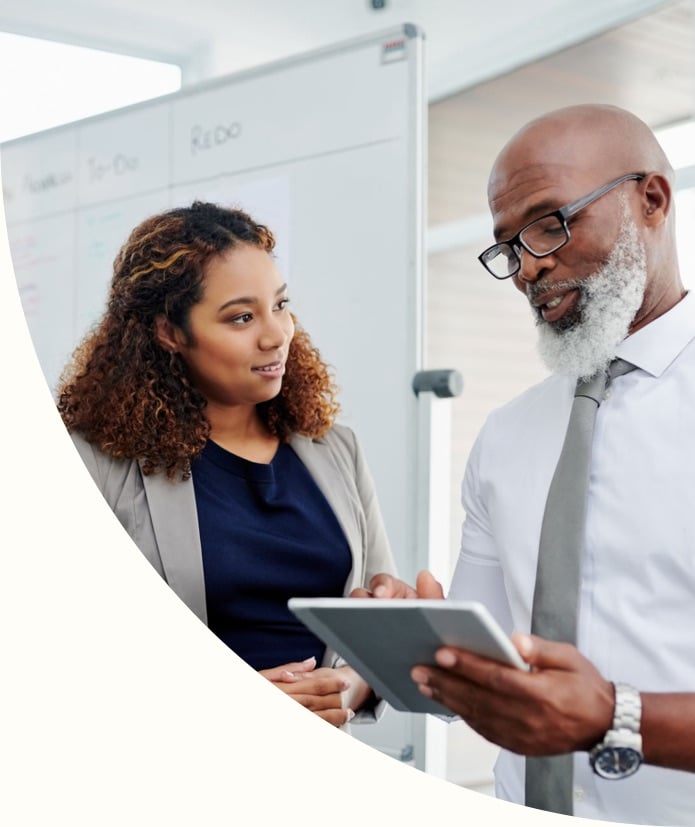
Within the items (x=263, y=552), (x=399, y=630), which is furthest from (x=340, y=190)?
(x=399, y=630)

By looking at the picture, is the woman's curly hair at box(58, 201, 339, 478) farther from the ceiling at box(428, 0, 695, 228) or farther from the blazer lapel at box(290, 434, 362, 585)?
the ceiling at box(428, 0, 695, 228)

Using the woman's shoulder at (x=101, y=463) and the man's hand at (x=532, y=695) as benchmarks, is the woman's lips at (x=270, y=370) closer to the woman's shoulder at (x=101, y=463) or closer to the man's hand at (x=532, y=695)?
the woman's shoulder at (x=101, y=463)

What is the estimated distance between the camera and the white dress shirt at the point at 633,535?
0.62 metres

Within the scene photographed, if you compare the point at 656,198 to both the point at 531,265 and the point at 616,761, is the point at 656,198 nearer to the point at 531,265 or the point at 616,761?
the point at 531,265

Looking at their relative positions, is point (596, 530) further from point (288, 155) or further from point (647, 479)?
point (288, 155)

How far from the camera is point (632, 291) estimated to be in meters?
0.66

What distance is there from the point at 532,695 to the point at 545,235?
0.30 m

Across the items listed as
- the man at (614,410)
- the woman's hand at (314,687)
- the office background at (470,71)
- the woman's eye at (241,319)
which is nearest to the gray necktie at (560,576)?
the man at (614,410)

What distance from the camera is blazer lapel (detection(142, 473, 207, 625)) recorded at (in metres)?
0.64

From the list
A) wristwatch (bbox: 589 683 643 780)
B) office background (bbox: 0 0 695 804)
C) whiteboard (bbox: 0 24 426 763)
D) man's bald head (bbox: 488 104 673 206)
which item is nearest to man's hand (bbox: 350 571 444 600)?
wristwatch (bbox: 589 683 643 780)

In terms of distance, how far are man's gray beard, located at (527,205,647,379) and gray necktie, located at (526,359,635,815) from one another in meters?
0.05

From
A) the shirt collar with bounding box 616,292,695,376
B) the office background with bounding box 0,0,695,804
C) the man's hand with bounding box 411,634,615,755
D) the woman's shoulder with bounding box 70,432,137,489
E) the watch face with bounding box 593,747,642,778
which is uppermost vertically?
the office background with bounding box 0,0,695,804

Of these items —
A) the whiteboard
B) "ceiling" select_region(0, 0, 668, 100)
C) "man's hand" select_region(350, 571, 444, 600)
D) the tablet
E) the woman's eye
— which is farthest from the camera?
"ceiling" select_region(0, 0, 668, 100)

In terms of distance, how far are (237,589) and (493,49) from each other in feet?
4.73
